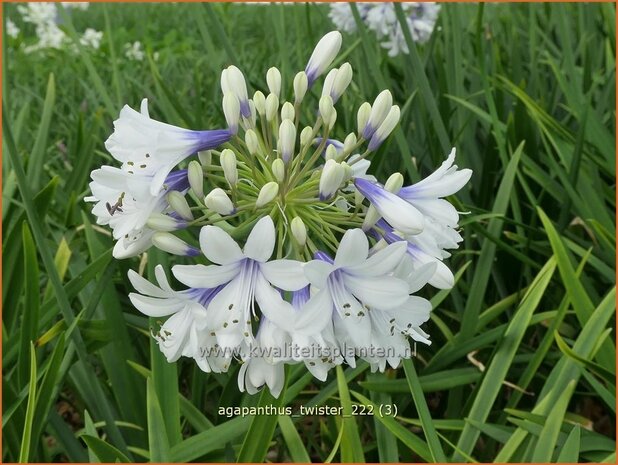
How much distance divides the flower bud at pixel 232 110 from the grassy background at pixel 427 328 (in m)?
0.43

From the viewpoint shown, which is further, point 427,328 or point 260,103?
point 427,328

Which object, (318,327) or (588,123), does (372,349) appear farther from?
(588,123)

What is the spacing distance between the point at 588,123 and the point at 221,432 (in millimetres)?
1512

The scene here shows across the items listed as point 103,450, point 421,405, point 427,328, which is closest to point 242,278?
point 421,405

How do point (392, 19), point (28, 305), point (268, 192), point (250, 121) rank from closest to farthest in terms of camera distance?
1. point (268, 192)
2. point (250, 121)
3. point (28, 305)
4. point (392, 19)

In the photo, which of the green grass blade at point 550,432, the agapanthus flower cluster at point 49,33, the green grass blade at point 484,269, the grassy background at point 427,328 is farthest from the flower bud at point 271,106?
the agapanthus flower cluster at point 49,33

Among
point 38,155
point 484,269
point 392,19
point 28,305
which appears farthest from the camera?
point 392,19

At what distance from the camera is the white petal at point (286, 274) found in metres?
0.94

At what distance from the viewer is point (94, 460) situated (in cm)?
146

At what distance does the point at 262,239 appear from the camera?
3.09ft

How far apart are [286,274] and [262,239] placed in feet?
0.18

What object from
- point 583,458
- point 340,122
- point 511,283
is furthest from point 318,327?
point 340,122

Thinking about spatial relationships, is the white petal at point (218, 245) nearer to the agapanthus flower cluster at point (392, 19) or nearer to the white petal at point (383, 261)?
the white petal at point (383, 261)

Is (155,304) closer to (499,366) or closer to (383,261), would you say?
(383,261)
